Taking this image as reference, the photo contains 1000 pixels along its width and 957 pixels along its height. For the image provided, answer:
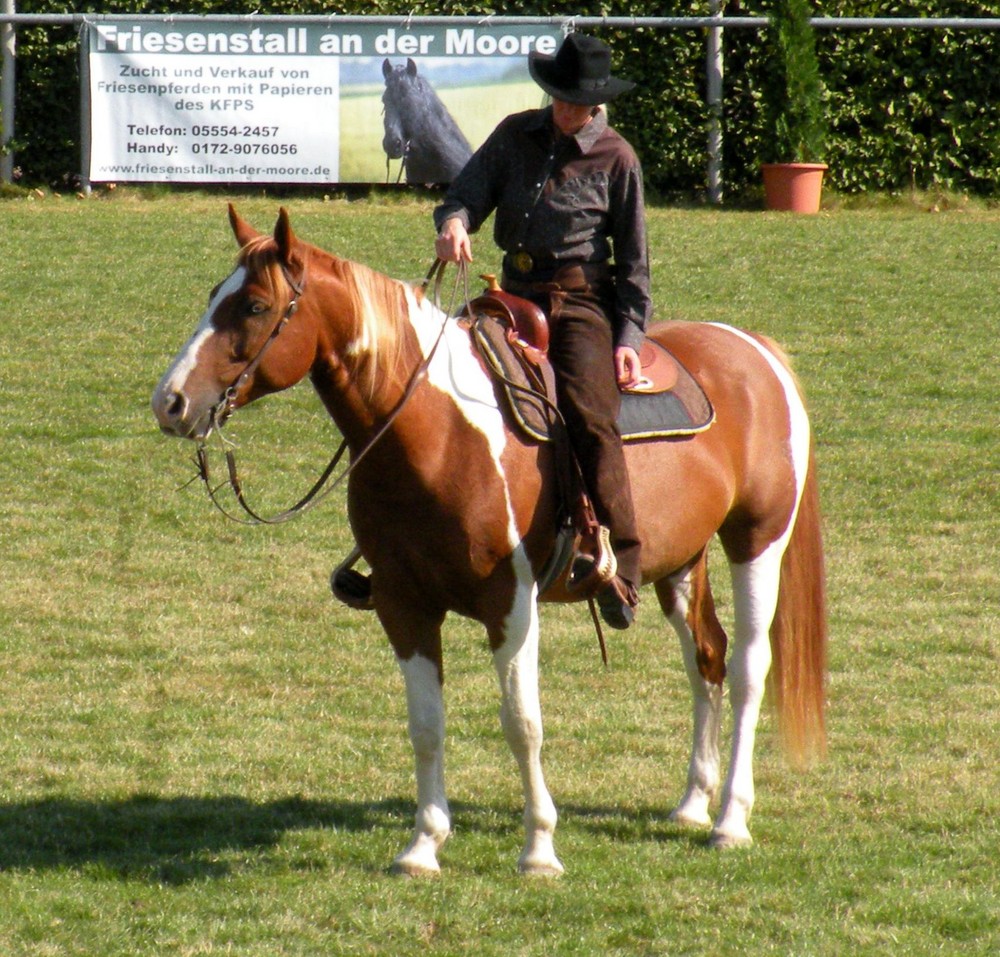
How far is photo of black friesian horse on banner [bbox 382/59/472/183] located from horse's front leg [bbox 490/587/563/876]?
9.96 metres

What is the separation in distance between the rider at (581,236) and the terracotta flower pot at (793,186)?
1012 centimetres

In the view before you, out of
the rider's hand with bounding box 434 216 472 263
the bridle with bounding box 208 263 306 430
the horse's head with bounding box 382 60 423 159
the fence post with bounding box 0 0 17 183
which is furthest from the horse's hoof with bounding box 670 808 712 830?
the fence post with bounding box 0 0 17 183

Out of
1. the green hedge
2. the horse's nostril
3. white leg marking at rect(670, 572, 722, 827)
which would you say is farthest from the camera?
the green hedge

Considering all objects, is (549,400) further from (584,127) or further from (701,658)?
(701,658)

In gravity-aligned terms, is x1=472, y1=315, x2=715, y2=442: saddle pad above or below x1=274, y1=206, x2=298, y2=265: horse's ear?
below

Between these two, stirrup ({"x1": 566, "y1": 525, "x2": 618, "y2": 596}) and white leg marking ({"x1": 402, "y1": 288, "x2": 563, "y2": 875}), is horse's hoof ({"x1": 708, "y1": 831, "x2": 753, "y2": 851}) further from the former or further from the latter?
stirrup ({"x1": 566, "y1": 525, "x2": 618, "y2": 596})

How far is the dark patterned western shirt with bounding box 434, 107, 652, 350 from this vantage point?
5.03 m

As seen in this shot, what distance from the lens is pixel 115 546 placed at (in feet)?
29.9

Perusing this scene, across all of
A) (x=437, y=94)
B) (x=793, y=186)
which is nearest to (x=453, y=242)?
(x=437, y=94)

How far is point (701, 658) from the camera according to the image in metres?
5.75

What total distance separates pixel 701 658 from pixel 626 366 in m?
1.24

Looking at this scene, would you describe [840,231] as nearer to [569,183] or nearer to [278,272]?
[569,183]

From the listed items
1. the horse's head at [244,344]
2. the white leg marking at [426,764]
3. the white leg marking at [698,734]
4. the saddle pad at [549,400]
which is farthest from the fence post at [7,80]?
the white leg marking at [426,764]

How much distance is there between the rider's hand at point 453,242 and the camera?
4.83 m
